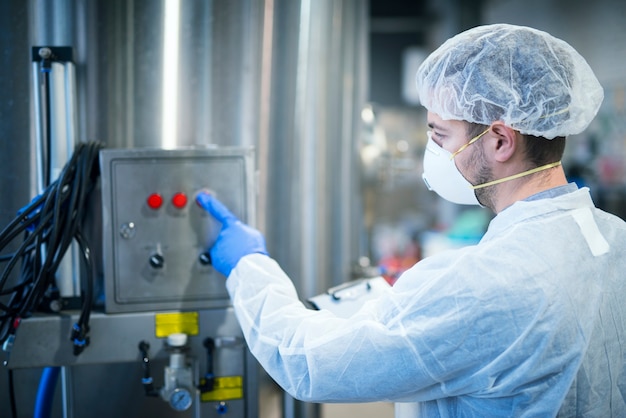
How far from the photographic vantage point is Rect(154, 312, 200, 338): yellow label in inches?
38.5

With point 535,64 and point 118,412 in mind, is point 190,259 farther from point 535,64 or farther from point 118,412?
point 535,64

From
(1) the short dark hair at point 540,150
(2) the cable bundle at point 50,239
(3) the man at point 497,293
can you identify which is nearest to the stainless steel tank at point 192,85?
(2) the cable bundle at point 50,239

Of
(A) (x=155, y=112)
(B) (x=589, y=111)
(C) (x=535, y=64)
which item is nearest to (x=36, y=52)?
(A) (x=155, y=112)

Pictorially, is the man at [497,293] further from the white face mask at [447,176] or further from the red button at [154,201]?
the red button at [154,201]

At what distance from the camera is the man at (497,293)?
0.68m

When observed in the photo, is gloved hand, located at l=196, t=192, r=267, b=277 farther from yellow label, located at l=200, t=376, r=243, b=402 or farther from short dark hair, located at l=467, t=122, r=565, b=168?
short dark hair, located at l=467, t=122, r=565, b=168

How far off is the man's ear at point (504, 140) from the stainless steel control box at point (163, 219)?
1.48ft

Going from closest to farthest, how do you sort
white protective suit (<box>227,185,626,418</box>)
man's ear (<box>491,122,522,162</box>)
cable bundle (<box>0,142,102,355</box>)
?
white protective suit (<box>227,185,626,418</box>) → man's ear (<box>491,122,522,162</box>) → cable bundle (<box>0,142,102,355</box>)

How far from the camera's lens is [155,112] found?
1068 mm

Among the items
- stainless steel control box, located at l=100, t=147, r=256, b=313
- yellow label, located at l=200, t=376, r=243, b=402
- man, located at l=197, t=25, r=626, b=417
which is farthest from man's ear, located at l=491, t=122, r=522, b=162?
yellow label, located at l=200, t=376, r=243, b=402

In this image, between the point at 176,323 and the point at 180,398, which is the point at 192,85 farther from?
the point at 180,398

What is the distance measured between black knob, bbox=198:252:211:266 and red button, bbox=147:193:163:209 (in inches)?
5.0

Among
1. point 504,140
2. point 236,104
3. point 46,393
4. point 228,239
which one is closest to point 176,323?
point 228,239

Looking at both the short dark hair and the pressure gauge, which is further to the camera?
the pressure gauge
